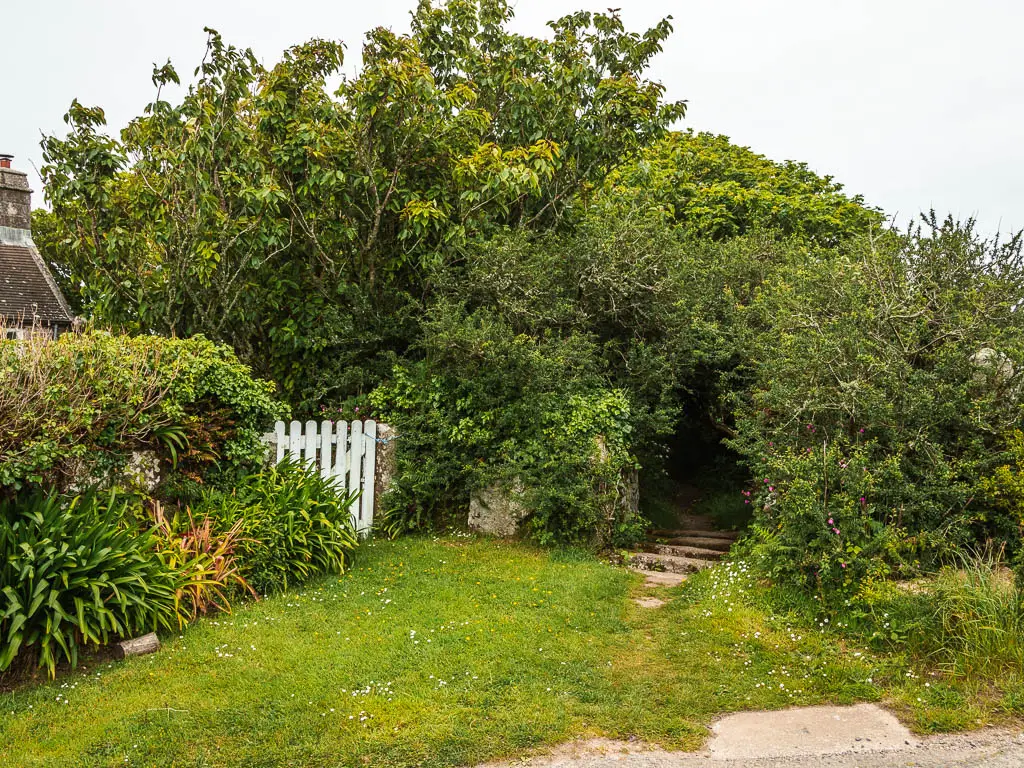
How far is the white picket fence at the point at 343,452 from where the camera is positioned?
28.2 ft

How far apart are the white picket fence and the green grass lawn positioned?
2.11 m

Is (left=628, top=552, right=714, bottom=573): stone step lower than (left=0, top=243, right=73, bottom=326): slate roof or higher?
lower

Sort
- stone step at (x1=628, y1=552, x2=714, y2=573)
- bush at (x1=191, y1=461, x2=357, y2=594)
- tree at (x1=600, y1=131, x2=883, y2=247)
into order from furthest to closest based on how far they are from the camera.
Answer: tree at (x1=600, y1=131, x2=883, y2=247) → stone step at (x1=628, y1=552, x2=714, y2=573) → bush at (x1=191, y1=461, x2=357, y2=594)

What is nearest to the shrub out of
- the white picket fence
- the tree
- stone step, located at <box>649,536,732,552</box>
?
the white picket fence

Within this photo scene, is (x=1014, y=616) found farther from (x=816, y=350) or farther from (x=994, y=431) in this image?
(x=816, y=350)

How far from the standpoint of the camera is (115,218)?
399 inches

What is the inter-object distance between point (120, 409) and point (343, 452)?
2951mm

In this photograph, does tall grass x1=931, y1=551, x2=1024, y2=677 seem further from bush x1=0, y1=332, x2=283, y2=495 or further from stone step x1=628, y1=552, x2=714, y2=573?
bush x1=0, y1=332, x2=283, y2=495

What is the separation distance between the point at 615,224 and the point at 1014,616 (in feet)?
22.2

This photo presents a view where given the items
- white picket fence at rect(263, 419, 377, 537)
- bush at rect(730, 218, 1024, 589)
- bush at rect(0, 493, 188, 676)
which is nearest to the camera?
bush at rect(0, 493, 188, 676)

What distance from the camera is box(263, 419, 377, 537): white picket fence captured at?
8.59m

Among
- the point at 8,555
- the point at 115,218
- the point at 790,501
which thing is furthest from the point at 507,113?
the point at 8,555

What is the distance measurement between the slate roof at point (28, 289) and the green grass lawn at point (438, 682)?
16.3 metres

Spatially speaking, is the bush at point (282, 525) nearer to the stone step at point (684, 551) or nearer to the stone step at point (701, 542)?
the stone step at point (684, 551)
